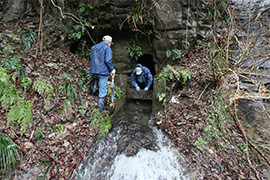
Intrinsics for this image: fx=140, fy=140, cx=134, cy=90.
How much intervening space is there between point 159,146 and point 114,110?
→ 2147 millimetres

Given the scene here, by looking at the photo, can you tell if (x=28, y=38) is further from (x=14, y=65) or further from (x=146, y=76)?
(x=146, y=76)

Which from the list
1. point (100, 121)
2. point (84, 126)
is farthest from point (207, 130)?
point (84, 126)

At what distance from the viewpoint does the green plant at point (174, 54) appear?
6.15m

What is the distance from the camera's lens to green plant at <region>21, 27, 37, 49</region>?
5010 millimetres

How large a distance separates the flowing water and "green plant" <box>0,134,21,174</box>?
1.31 meters

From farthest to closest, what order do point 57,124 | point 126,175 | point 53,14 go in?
point 53,14 → point 57,124 → point 126,175

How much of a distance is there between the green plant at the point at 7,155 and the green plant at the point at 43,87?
1.27 metres

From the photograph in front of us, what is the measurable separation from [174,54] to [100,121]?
14.0ft

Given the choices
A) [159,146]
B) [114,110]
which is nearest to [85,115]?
[114,110]

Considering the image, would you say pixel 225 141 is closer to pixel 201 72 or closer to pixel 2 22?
pixel 201 72

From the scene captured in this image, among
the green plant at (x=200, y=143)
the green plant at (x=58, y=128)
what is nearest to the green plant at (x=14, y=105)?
the green plant at (x=58, y=128)

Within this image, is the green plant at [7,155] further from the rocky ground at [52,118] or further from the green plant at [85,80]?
the green plant at [85,80]

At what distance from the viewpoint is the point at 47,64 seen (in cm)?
477

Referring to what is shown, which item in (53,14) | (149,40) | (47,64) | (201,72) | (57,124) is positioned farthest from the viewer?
(149,40)
